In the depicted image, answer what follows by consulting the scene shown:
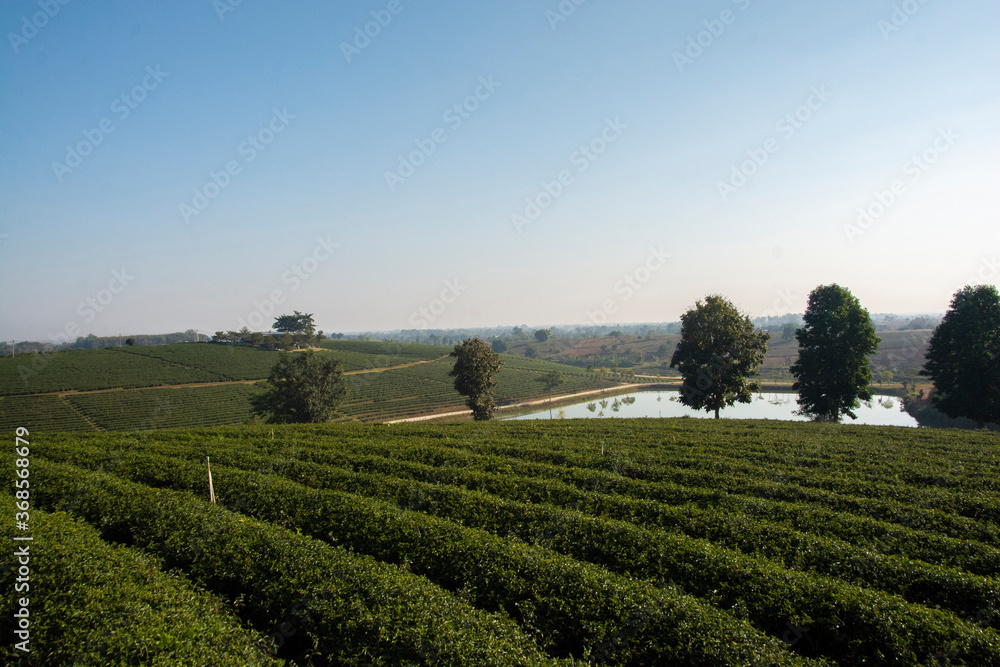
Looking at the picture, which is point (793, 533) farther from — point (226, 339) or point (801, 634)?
point (226, 339)

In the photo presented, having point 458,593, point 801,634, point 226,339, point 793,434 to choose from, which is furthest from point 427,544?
point 226,339

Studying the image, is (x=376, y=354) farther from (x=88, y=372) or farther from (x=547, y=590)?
(x=547, y=590)

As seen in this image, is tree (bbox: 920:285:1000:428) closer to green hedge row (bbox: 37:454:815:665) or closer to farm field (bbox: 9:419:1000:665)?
farm field (bbox: 9:419:1000:665)

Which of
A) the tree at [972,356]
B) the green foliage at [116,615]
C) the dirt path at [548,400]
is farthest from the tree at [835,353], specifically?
the dirt path at [548,400]

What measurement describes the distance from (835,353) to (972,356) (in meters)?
9.44

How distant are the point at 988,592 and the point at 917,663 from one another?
330 centimetres

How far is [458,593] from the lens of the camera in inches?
333

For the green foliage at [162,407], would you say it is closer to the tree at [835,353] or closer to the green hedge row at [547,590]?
the green hedge row at [547,590]

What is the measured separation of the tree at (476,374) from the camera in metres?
49.9

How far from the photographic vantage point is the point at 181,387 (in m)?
84.4

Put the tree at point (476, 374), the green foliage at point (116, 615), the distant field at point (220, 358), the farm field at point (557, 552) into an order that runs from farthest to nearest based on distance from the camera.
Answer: the distant field at point (220, 358)
the tree at point (476, 374)
the farm field at point (557, 552)
the green foliage at point (116, 615)

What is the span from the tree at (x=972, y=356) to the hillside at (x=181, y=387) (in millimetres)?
69290

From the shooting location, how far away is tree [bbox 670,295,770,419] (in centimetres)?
3869

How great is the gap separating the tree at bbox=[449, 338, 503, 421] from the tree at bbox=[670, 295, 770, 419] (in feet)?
65.0
